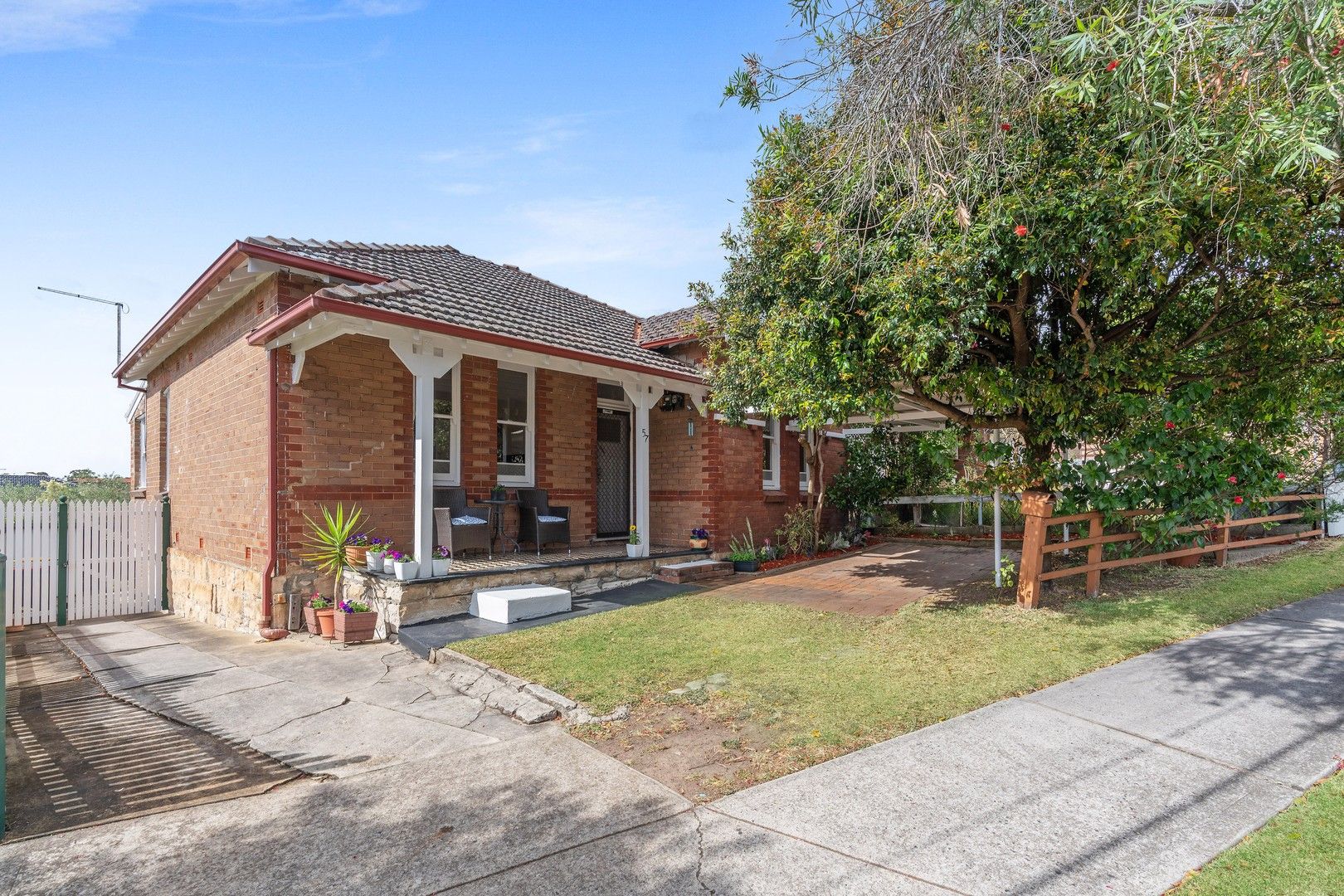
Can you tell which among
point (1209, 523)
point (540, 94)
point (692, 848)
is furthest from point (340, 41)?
point (1209, 523)

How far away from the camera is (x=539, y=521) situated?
9.73 m

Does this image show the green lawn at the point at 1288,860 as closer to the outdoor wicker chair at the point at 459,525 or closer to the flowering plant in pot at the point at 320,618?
the outdoor wicker chair at the point at 459,525

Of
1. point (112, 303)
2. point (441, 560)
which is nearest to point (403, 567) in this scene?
point (441, 560)

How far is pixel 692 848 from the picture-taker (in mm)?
2996

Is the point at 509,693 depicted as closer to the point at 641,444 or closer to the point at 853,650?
the point at 853,650

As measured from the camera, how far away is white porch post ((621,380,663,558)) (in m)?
10.1

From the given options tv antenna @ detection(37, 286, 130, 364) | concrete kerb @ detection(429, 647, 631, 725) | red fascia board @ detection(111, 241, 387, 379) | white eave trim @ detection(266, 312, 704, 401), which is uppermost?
tv antenna @ detection(37, 286, 130, 364)

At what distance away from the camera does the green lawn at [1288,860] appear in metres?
2.57

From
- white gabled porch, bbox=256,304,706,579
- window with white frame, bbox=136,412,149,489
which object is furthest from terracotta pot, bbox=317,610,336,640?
window with white frame, bbox=136,412,149,489

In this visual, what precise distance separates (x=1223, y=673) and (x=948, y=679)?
2055 mm

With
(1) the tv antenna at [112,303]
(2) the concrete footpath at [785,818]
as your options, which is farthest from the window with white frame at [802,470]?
(1) the tv antenna at [112,303]

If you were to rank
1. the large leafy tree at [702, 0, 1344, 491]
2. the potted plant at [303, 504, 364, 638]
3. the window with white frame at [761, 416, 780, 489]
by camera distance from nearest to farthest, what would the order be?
the large leafy tree at [702, 0, 1344, 491]
the potted plant at [303, 504, 364, 638]
the window with white frame at [761, 416, 780, 489]

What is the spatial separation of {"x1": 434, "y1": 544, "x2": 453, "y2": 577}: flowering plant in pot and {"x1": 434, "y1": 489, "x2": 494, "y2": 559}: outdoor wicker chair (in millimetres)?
303

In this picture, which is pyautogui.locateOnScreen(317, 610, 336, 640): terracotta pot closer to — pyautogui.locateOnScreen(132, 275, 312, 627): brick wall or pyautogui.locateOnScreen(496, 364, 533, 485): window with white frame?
Result: pyautogui.locateOnScreen(132, 275, 312, 627): brick wall
